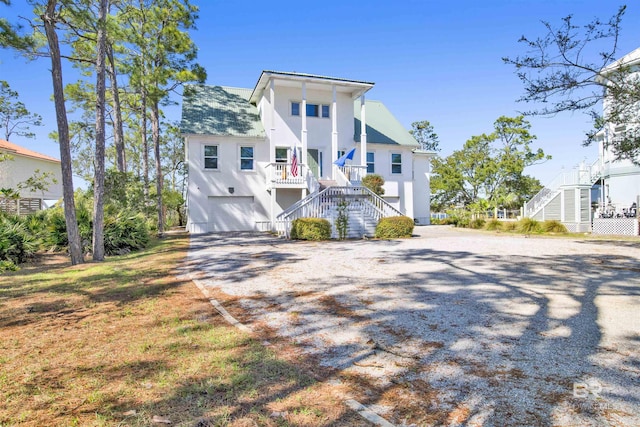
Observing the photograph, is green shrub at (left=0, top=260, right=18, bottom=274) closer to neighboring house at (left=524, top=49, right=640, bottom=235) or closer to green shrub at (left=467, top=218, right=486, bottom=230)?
green shrub at (left=467, top=218, right=486, bottom=230)

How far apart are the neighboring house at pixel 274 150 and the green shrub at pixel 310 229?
362 cm

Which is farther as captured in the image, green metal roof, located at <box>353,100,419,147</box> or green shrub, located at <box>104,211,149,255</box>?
green metal roof, located at <box>353,100,419,147</box>

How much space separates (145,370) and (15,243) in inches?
378

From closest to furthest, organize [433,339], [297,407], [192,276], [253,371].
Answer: [297,407] → [253,371] → [433,339] → [192,276]

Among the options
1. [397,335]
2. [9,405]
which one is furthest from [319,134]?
[9,405]

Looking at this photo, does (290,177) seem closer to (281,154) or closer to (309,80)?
(281,154)

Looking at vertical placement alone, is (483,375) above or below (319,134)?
below

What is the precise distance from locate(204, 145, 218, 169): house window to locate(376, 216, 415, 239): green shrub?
9854mm

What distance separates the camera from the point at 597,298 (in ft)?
16.6

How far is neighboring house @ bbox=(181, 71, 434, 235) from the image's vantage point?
19.0 m

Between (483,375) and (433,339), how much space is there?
0.81 metres

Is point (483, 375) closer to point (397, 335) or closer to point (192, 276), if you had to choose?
point (397, 335)

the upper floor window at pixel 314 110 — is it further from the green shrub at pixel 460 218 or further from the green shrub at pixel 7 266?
the green shrub at pixel 7 266

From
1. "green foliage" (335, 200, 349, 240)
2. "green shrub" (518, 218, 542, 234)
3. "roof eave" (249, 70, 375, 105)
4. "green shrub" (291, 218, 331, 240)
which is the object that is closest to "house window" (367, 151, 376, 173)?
"roof eave" (249, 70, 375, 105)
